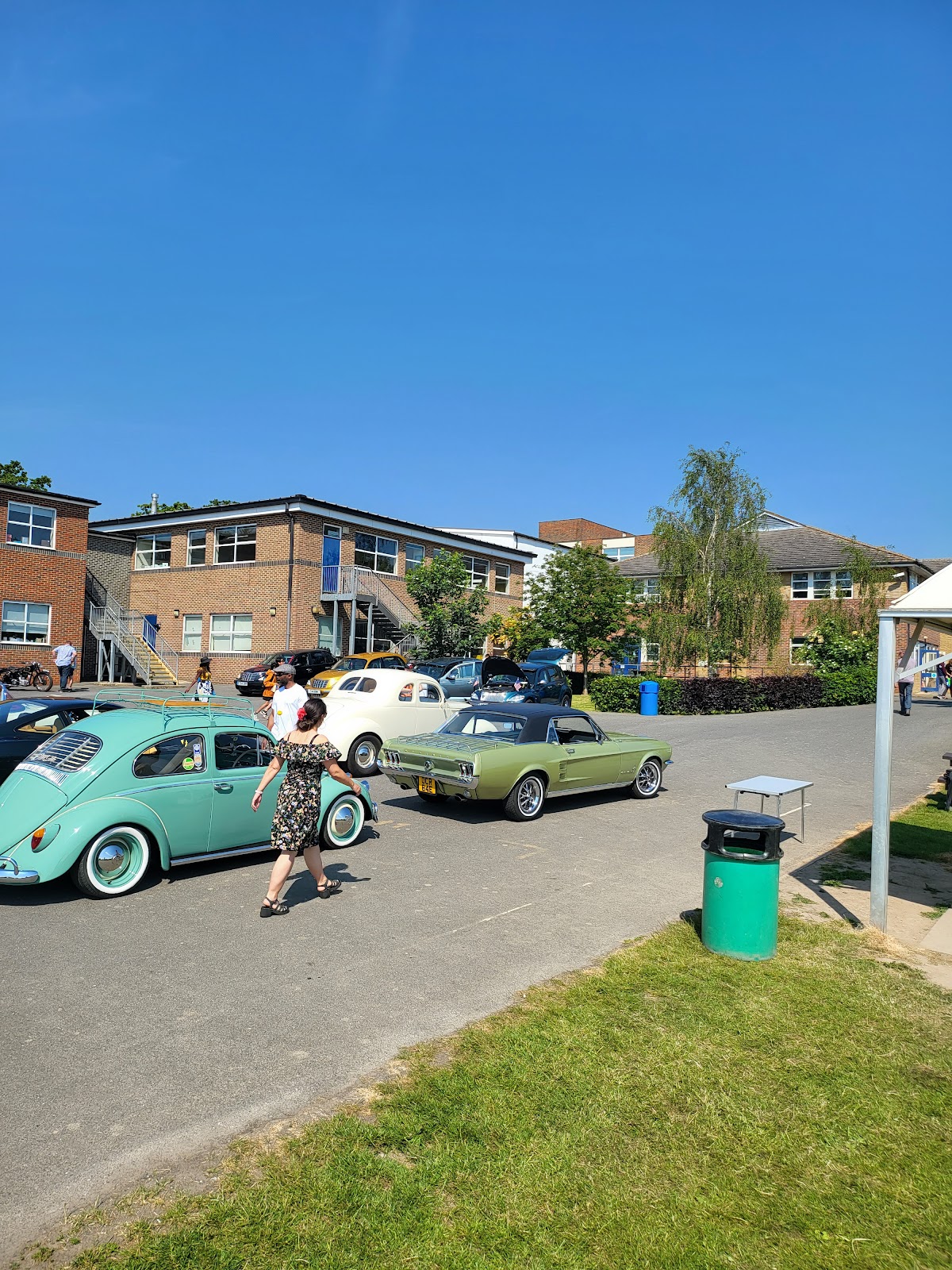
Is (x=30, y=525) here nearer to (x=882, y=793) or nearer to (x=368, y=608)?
(x=368, y=608)

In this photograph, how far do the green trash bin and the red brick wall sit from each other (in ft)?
101

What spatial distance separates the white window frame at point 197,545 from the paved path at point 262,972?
29862 mm

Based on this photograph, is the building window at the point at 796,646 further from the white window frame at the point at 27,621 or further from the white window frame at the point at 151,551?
the white window frame at the point at 27,621

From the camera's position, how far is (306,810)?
6.88 metres

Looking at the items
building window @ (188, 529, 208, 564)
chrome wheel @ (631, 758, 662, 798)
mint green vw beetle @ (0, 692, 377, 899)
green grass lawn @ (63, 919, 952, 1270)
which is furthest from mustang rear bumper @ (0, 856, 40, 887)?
building window @ (188, 529, 208, 564)

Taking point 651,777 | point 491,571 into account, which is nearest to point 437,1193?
point 651,777

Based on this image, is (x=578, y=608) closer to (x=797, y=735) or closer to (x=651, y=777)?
(x=797, y=735)

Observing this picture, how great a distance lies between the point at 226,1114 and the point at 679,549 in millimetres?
35605

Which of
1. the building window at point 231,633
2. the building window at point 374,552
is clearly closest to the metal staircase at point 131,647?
the building window at point 231,633

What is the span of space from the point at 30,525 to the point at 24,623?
3.64 meters

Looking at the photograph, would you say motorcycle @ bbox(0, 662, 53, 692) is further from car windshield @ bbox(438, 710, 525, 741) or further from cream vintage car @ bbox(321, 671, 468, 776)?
car windshield @ bbox(438, 710, 525, 741)

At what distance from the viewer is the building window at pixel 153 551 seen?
3950 cm

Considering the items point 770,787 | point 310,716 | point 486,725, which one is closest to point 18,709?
point 310,716

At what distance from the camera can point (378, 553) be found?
38594 millimetres
